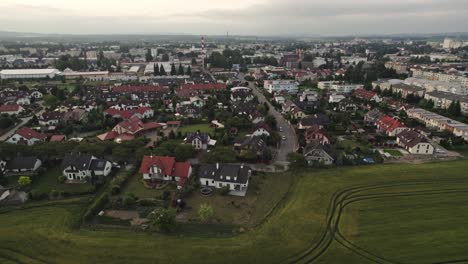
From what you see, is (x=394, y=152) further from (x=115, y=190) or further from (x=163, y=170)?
(x=115, y=190)

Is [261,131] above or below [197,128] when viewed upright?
above

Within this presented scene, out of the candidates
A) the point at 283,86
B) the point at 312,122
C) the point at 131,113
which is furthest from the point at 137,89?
the point at 312,122

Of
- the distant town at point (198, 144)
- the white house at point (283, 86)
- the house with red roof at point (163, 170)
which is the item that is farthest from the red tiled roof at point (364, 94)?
the house with red roof at point (163, 170)

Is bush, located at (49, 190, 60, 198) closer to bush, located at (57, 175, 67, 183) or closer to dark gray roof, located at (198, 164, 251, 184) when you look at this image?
bush, located at (57, 175, 67, 183)

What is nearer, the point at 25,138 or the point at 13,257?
the point at 13,257

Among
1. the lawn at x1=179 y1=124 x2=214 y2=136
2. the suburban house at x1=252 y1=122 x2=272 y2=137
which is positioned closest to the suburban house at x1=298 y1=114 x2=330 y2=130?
the suburban house at x1=252 y1=122 x2=272 y2=137

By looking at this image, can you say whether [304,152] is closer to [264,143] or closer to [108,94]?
[264,143]

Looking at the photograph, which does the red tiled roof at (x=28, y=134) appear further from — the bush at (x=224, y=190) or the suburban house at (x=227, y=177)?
the bush at (x=224, y=190)
